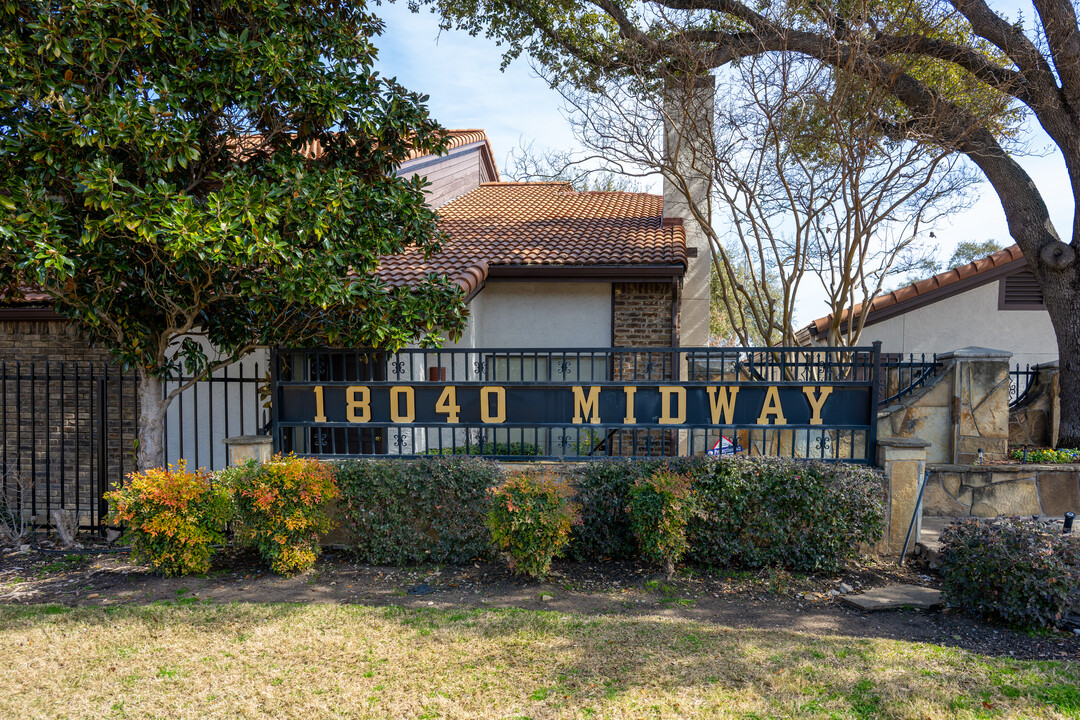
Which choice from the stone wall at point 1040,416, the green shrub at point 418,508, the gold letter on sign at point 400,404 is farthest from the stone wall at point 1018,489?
the gold letter on sign at point 400,404

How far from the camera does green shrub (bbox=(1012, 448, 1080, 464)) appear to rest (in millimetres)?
7770

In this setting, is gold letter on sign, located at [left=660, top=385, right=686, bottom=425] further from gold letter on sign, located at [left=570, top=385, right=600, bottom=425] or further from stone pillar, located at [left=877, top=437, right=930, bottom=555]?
stone pillar, located at [left=877, top=437, right=930, bottom=555]

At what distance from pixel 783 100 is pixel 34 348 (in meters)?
10.3

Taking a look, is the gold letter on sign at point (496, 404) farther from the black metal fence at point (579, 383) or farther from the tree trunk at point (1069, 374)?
the tree trunk at point (1069, 374)

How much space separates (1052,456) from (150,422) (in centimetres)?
1033

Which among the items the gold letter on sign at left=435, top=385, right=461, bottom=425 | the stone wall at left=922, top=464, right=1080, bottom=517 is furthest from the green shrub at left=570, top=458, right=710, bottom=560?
the stone wall at left=922, top=464, right=1080, bottom=517

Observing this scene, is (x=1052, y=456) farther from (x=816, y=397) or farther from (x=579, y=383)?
(x=579, y=383)

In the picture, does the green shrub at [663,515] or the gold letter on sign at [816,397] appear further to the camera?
the gold letter on sign at [816,397]

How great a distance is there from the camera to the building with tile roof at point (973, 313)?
13344mm

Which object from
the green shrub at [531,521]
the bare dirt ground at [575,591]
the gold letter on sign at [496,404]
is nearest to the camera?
the bare dirt ground at [575,591]

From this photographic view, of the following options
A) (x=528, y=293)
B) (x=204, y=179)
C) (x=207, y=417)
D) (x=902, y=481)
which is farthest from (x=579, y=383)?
(x=207, y=417)

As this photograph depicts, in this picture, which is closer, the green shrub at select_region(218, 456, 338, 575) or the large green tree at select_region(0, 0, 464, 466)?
the large green tree at select_region(0, 0, 464, 466)

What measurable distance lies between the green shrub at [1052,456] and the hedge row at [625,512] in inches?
130

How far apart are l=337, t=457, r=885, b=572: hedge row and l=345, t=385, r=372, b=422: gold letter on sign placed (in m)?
0.57
